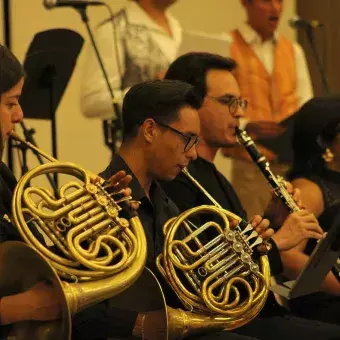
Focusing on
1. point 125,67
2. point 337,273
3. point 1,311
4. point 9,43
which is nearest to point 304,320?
point 337,273

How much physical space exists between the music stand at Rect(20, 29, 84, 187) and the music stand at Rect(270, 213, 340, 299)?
4.19ft

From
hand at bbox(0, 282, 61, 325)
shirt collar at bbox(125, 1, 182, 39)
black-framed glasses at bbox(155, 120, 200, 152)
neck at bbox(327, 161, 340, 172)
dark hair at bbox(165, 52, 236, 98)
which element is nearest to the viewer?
hand at bbox(0, 282, 61, 325)

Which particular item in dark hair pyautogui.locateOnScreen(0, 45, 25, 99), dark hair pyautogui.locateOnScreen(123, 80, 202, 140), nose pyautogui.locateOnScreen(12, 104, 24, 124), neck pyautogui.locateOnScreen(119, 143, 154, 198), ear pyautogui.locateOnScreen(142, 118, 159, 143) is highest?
dark hair pyautogui.locateOnScreen(0, 45, 25, 99)

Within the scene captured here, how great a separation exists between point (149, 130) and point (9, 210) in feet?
A: 1.94

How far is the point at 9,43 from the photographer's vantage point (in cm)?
466

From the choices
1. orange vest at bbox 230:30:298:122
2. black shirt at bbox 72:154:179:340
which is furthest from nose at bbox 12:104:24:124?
orange vest at bbox 230:30:298:122

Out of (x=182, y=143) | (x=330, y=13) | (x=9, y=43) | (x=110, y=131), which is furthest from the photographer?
(x=330, y=13)

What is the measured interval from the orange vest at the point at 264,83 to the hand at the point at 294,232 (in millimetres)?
1372

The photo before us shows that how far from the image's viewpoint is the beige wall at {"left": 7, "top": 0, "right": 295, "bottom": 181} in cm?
479

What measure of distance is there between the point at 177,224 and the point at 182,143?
0.28 m

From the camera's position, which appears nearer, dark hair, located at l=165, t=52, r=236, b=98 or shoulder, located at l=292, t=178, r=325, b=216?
dark hair, located at l=165, t=52, r=236, b=98

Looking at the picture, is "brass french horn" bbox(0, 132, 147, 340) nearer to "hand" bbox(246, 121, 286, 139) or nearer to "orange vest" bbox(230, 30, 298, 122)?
"hand" bbox(246, 121, 286, 139)

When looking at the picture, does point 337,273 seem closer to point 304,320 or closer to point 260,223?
point 304,320

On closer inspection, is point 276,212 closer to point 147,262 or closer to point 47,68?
point 147,262
